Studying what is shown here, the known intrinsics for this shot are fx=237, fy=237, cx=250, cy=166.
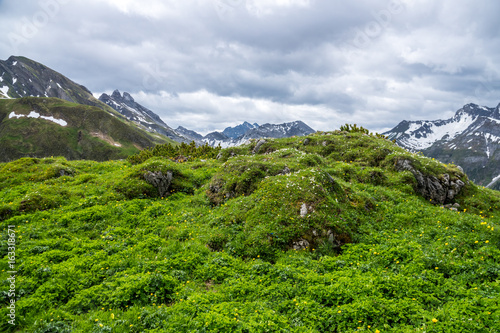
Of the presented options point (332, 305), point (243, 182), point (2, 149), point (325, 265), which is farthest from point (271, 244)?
point (2, 149)

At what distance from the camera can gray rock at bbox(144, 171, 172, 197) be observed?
2119cm

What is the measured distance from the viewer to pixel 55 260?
37.3ft

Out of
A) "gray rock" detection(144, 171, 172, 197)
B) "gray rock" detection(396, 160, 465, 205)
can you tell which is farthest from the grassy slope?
"gray rock" detection(144, 171, 172, 197)

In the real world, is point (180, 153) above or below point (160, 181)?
above

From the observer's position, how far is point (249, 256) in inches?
495

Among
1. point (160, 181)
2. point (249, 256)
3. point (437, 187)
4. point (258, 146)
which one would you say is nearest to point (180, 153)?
point (258, 146)

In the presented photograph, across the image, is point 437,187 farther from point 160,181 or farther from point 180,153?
point 180,153

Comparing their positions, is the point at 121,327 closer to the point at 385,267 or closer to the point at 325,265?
the point at 325,265

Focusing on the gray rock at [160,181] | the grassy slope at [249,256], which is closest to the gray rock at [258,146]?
the grassy slope at [249,256]

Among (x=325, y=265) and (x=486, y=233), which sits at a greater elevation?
(x=486, y=233)

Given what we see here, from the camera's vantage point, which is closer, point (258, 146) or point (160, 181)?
point (160, 181)

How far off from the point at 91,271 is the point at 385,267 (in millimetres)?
13374

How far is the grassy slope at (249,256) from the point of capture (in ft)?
26.4

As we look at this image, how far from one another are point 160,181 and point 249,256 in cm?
1263
